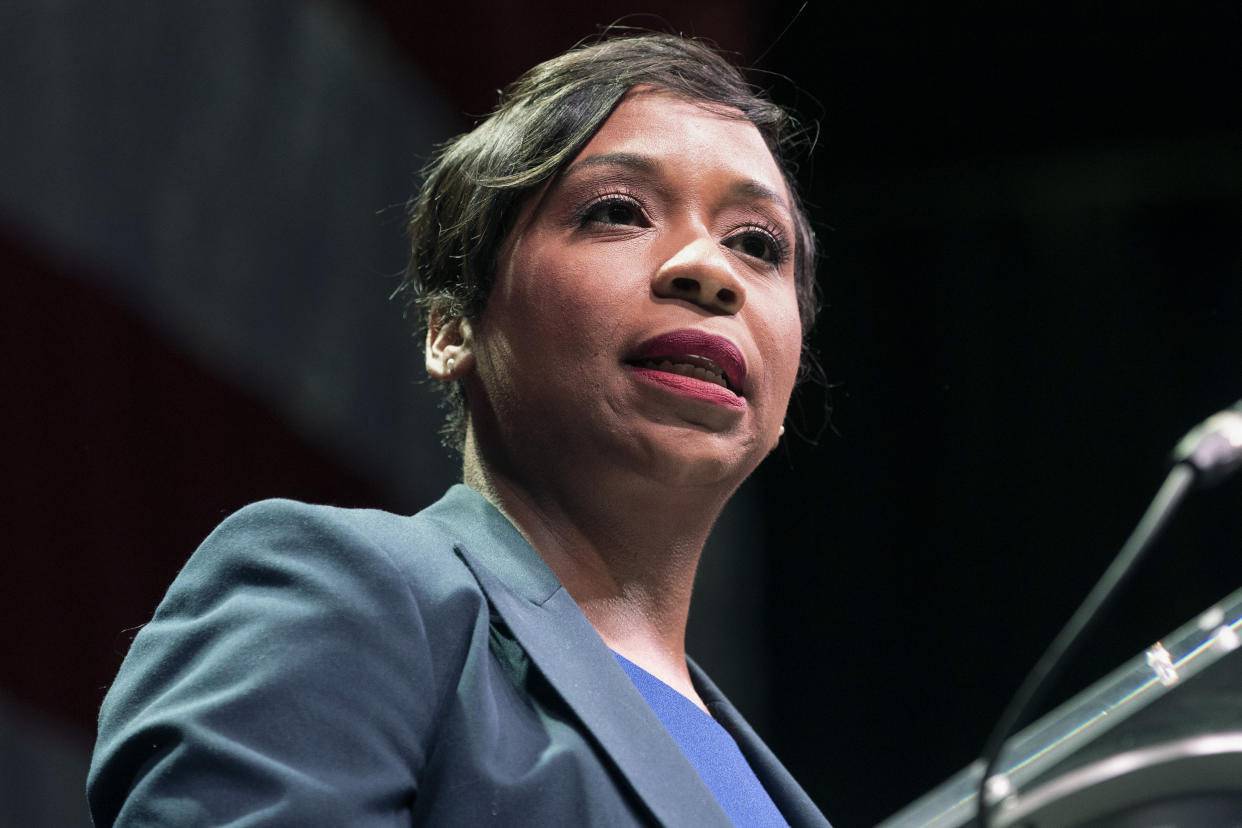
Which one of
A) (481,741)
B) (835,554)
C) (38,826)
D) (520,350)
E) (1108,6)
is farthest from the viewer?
(835,554)

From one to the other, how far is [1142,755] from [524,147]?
82 cm

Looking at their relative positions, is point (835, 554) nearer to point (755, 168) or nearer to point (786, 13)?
point (786, 13)

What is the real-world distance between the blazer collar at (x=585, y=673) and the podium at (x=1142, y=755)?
0.66ft

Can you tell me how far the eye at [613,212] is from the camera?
4.44 feet

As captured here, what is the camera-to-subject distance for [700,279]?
130 centimetres

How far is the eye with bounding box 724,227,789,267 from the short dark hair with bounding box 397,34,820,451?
0.16m

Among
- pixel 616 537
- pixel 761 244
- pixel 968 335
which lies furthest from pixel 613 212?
pixel 968 335

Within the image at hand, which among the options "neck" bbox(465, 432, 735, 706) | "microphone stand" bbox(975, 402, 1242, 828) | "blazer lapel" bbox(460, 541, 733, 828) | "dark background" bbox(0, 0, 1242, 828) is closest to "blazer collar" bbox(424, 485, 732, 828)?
"blazer lapel" bbox(460, 541, 733, 828)

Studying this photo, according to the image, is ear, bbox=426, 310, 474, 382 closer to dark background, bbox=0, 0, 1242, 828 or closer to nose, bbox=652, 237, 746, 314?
nose, bbox=652, 237, 746, 314

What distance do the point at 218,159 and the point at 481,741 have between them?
6.64ft

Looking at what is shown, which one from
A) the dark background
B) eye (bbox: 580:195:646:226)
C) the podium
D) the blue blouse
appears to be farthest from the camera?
the dark background

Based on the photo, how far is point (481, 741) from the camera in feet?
3.10

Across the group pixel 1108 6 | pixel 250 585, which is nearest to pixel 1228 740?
pixel 250 585

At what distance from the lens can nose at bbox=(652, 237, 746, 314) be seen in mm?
1292
